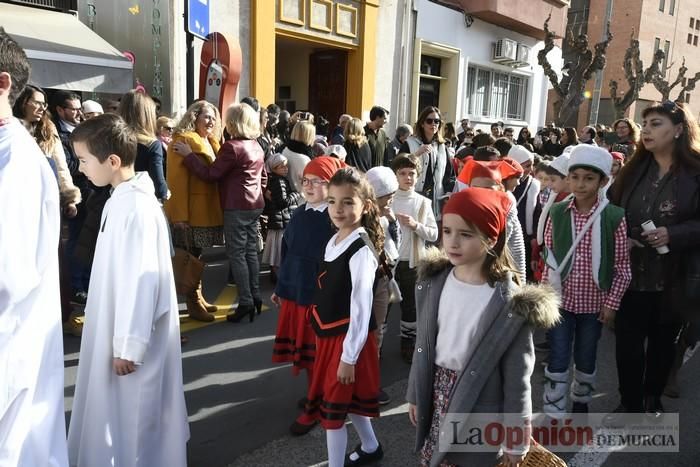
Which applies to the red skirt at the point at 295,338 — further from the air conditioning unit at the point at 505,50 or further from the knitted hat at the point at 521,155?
the air conditioning unit at the point at 505,50

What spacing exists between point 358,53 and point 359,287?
38.9 feet

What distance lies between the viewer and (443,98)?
16.9 meters

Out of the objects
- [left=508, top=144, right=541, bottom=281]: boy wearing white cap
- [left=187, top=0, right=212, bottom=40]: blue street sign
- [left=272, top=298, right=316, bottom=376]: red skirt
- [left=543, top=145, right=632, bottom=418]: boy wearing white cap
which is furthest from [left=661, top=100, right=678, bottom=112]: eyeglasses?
[left=187, top=0, right=212, bottom=40]: blue street sign

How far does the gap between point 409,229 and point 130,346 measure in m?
2.39

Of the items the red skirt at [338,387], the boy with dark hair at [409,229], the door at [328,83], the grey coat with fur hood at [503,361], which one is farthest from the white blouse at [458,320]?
the door at [328,83]

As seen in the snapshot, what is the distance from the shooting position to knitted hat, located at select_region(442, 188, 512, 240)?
2.11 metres

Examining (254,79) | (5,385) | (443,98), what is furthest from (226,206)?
(443,98)

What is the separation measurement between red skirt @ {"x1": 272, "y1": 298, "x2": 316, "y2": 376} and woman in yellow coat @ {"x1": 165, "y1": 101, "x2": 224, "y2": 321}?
1.86 metres

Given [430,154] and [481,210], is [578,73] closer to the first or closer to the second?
[430,154]

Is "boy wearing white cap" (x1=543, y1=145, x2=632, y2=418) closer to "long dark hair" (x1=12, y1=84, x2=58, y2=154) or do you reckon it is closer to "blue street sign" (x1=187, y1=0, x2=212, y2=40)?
"long dark hair" (x1=12, y1=84, x2=58, y2=154)

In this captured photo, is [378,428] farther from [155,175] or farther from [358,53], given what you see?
[358,53]

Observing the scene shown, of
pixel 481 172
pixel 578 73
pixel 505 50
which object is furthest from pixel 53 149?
pixel 578 73

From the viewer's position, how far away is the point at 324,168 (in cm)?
329

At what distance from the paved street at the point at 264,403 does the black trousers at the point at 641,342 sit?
0.34 metres
